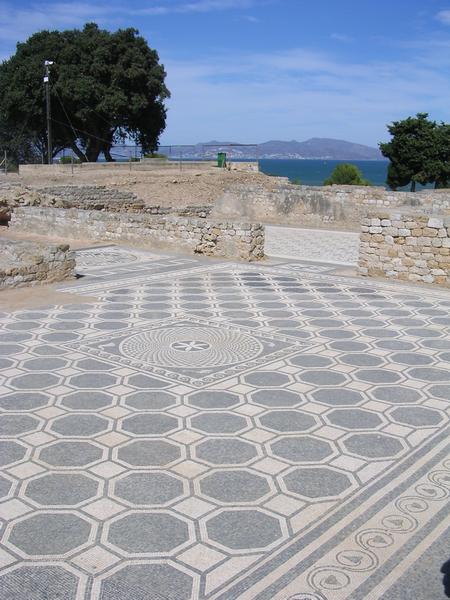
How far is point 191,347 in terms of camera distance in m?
6.11

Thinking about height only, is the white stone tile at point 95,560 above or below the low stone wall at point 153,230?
below

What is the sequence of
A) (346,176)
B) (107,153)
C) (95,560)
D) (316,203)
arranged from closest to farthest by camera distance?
1. (95,560)
2. (316,203)
3. (346,176)
4. (107,153)

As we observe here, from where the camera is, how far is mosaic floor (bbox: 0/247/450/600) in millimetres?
2762

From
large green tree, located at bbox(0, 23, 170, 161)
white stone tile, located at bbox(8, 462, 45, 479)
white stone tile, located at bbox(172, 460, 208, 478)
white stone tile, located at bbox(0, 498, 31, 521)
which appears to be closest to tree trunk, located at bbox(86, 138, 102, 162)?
large green tree, located at bbox(0, 23, 170, 161)

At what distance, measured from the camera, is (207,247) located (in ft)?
39.0

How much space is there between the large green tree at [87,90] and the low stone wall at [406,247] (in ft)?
82.0

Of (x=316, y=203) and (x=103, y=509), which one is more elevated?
(x=316, y=203)

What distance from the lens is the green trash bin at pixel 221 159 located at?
28852 millimetres

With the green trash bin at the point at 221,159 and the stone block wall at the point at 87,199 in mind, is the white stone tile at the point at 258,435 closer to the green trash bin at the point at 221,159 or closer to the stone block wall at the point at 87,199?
the stone block wall at the point at 87,199

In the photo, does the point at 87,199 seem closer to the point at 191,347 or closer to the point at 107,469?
the point at 191,347

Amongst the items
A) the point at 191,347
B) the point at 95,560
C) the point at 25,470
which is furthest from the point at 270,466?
the point at 191,347

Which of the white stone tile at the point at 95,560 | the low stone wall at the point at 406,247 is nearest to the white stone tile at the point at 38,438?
the white stone tile at the point at 95,560

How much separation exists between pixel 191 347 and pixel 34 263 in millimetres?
3891

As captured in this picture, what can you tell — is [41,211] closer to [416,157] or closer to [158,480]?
[158,480]
